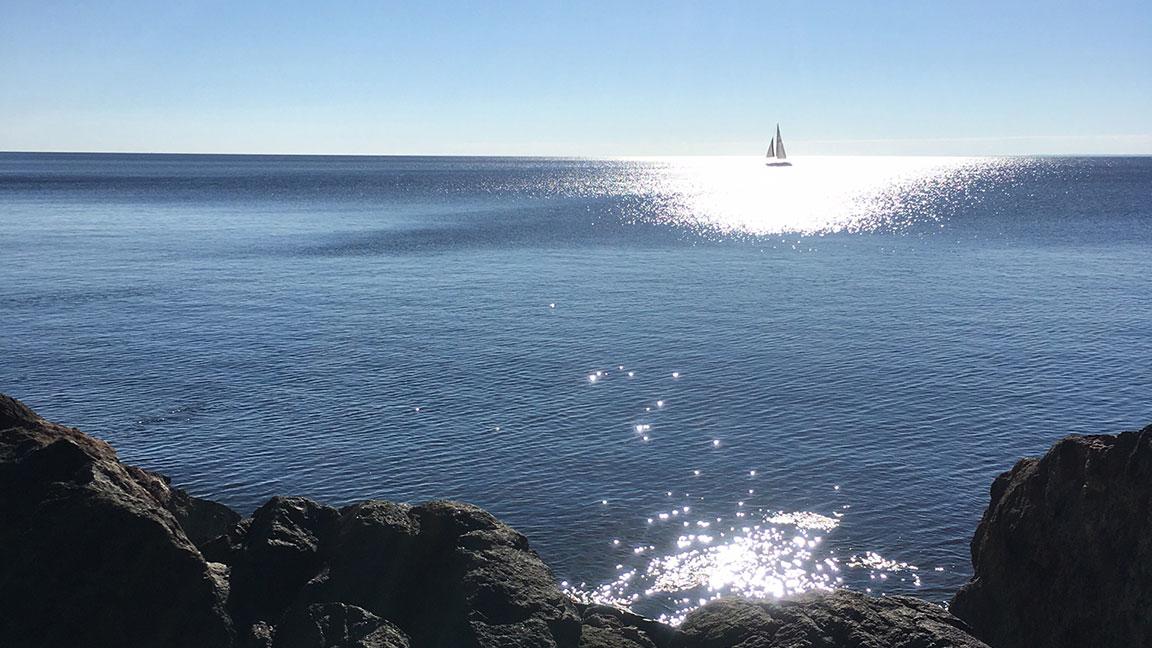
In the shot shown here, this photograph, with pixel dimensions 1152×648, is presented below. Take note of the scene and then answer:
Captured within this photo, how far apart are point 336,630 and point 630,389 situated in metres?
43.1

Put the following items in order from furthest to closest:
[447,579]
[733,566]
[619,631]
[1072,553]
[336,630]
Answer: [733,566], [619,631], [1072,553], [447,579], [336,630]

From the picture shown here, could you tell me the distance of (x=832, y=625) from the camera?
21.5 meters

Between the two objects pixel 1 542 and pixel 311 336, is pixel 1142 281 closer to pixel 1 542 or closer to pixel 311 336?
pixel 311 336

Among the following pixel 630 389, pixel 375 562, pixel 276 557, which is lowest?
pixel 630 389

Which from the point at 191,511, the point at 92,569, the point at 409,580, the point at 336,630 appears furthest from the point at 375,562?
the point at 191,511

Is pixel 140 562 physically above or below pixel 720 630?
above

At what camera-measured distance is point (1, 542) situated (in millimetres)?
21609

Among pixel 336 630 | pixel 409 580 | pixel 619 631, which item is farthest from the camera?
pixel 619 631

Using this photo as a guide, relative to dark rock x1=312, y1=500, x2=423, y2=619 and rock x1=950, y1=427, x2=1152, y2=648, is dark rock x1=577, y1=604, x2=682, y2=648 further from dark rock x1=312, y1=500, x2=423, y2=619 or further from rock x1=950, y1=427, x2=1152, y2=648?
rock x1=950, y1=427, x2=1152, y2=648

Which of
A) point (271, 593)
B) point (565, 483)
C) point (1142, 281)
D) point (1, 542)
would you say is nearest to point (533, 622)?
point (271, 593)

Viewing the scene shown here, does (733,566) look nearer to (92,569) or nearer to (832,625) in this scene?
(832,625)

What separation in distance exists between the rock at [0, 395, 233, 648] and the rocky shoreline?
0.03m

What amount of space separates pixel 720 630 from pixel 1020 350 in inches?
2322

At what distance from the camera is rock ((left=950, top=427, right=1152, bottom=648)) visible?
2188 centimetres
